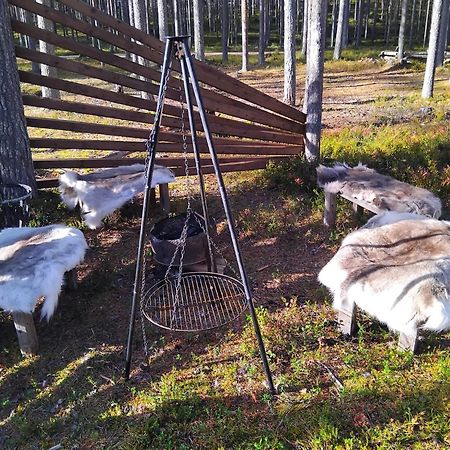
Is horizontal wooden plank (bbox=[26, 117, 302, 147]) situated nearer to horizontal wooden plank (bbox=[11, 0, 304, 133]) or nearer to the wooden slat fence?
the wooden slat fence

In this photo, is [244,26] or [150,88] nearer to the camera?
[150,88]

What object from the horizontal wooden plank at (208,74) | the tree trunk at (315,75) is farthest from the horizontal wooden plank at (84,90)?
the tree trunk at (315,75)

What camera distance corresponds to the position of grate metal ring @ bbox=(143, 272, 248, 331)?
13.4ft

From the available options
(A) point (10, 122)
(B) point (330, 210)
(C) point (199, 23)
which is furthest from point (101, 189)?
(C) point (199, 23)

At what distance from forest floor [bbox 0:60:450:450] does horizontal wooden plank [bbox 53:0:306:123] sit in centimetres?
249

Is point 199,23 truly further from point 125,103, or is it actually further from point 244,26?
point 125,103

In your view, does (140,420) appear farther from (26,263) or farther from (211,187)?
(211,187)

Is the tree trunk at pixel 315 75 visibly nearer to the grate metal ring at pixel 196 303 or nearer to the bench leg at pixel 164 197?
the bench leg at pixel 164 197

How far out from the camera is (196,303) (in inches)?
169

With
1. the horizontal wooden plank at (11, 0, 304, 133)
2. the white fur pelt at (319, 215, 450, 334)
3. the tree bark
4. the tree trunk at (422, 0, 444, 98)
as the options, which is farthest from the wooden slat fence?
the tree bark

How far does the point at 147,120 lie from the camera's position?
6.19 m

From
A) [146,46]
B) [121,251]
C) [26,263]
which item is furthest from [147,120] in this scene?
[26,263]

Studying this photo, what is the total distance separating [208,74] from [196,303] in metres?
3.37

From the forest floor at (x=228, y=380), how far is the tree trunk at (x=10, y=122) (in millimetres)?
1394
